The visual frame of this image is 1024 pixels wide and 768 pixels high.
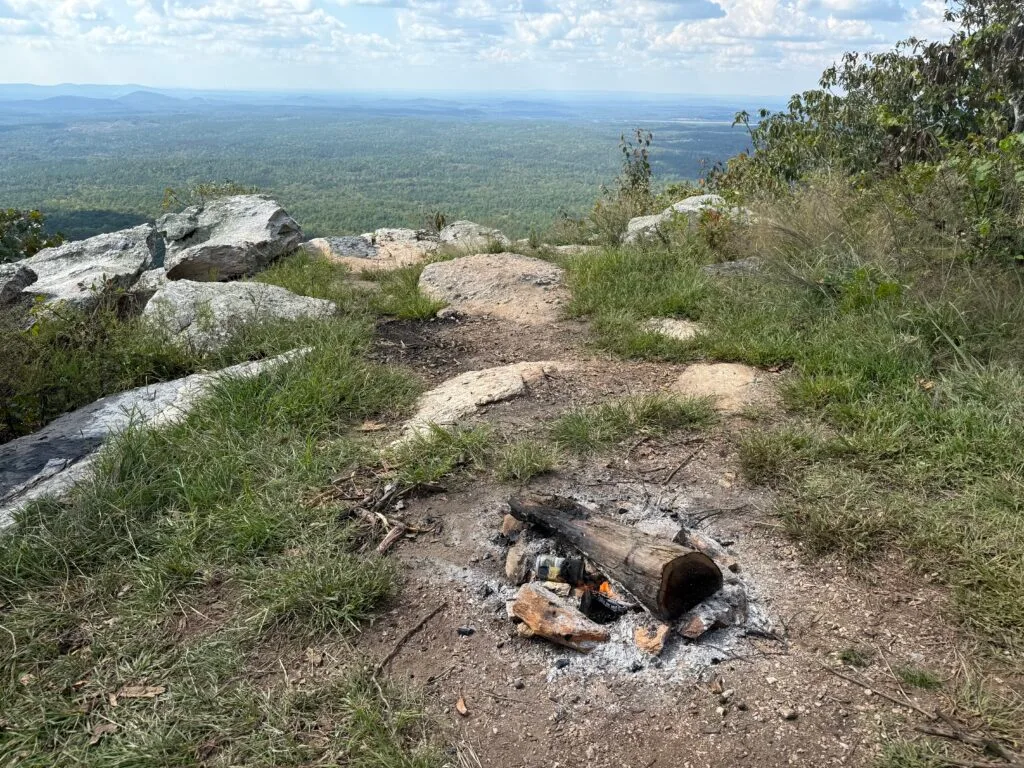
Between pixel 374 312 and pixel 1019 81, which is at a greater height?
pixel 1019 81

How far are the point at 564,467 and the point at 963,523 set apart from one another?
1.49 metres

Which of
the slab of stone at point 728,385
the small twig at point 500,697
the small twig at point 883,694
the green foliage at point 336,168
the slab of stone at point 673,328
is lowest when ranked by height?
the green foliage at point 336,168

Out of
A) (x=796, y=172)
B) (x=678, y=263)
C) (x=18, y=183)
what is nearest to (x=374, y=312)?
(x=678, y=263)

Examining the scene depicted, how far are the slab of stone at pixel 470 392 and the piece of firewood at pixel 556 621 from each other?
1268 mm

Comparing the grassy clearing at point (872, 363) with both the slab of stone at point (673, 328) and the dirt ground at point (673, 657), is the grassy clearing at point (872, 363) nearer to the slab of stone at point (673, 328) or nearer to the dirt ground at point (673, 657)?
the slab of stone at point (673, 328)

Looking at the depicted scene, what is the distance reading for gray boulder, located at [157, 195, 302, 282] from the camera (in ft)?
22.8

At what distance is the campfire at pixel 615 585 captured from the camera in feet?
7.02

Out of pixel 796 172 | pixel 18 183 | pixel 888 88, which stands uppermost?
pixel 888 88

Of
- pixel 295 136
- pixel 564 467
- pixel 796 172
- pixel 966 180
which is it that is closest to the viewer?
pixel 564 467

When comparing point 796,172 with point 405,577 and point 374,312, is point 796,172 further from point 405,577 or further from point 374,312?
point 405,577

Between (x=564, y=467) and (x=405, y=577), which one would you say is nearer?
(x=405, y=577)

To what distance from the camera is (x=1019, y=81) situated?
20.7ft

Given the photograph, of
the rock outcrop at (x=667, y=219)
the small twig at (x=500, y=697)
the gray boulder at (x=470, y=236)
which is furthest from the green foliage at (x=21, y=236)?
the small twig at (x=500, y=697)

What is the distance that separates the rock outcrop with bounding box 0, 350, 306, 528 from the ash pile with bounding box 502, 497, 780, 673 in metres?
2.04
